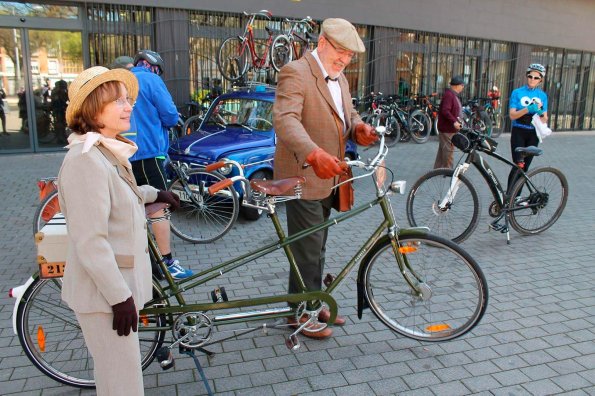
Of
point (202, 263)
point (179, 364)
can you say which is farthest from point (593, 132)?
point (179, 364)

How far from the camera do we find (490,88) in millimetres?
17750

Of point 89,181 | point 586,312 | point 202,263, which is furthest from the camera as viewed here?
point 202,263

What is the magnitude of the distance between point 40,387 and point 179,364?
2.67 ft

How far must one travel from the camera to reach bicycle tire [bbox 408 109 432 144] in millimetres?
14633

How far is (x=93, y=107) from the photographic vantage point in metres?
2.11

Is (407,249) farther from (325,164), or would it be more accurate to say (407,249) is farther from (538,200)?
(538,200)

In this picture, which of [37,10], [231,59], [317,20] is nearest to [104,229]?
[231,59]

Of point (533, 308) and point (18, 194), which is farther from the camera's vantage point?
point (18, 194)

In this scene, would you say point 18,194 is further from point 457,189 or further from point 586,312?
point 586,312

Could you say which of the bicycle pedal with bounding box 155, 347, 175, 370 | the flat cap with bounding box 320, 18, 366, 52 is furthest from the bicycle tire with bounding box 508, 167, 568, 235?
the bicycle pedal with bounding box 155, 347, 175, 370

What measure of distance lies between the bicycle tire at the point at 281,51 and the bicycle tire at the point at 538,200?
6.39m

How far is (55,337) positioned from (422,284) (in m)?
2.38

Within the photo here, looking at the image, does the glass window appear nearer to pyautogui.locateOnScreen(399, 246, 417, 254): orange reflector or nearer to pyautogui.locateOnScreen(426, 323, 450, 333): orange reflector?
pyautogui.locateOnScreen(399, 246, 417, 254): orange reflector

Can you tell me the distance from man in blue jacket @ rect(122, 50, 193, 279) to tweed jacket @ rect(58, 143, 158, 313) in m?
2.26
